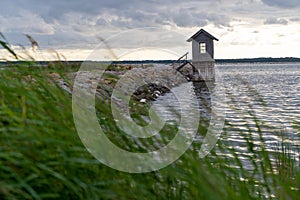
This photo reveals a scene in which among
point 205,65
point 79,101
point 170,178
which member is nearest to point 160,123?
point 170,178

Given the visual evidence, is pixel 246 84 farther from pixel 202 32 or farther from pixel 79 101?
pixel 202 32

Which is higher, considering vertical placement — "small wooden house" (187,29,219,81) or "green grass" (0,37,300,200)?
"green grass" (0,37,300,200)

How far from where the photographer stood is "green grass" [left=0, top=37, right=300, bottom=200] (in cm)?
207

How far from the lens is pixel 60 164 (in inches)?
84.2

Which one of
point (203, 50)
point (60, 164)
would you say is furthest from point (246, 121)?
point (203, 50)

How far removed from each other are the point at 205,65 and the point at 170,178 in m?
37.2

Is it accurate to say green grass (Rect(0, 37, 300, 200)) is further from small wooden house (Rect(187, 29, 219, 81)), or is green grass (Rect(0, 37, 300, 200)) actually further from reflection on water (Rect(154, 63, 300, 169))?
small wooden house (Rect(187, 29, 219, 81))

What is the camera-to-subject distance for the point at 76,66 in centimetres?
307

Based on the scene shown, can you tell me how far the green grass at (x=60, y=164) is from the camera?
6.81ft

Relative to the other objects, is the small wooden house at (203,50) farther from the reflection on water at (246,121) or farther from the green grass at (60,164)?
the green grass at (60,164)

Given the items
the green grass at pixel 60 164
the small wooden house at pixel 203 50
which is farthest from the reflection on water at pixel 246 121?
the small wooden house at pixel 203 50

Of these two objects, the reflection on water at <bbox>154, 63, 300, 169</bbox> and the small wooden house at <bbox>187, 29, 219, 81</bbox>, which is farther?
the small wooden house at <bbox>187, 29, 219, 81</bbox>

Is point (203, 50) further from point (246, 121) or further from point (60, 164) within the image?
point (60, 164)

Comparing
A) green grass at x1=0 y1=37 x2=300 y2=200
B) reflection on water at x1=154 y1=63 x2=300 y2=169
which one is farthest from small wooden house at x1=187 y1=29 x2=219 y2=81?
green grass at x1=0 y1=37 x2=300 y2=200
